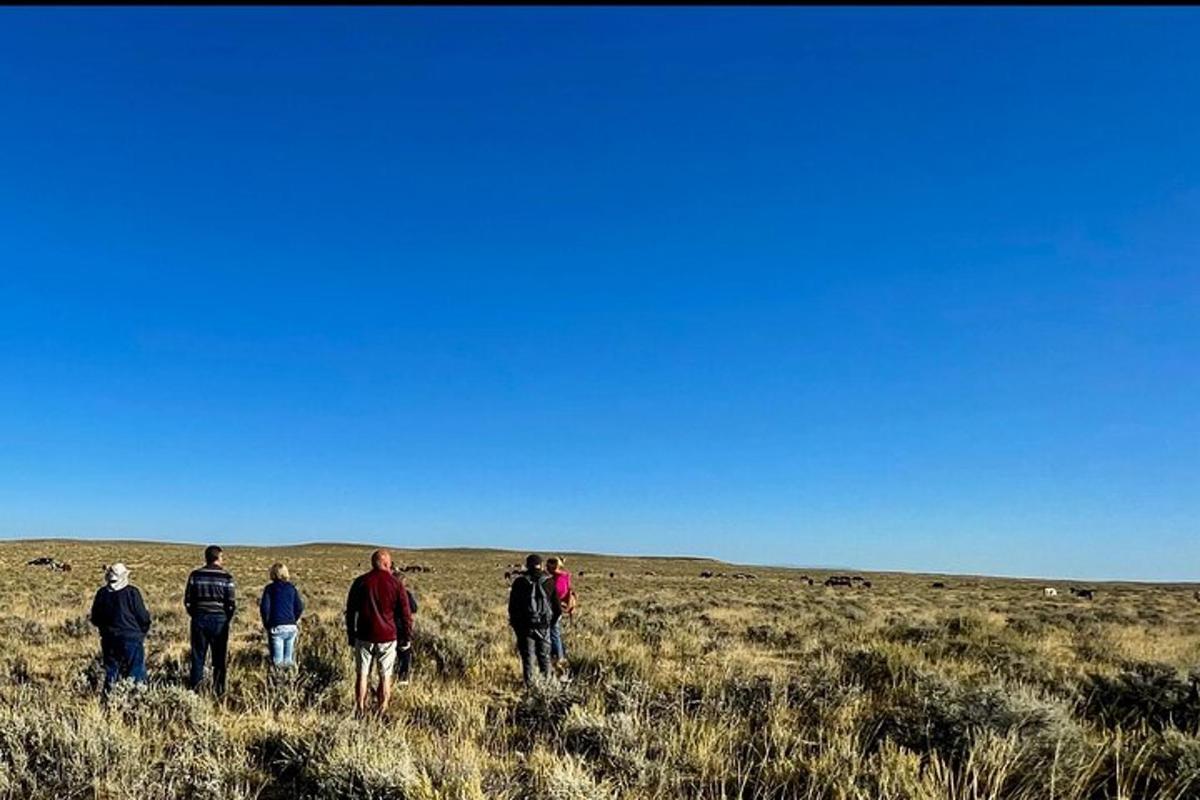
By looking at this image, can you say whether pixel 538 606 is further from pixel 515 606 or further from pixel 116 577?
pixel 116 577

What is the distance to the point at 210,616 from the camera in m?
9.00

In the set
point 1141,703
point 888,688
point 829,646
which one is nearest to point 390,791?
point 888,688

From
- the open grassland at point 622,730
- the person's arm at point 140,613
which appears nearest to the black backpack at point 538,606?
the open grassland at point 622,730

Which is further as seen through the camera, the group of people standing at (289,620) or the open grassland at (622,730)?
the group of people standing at (289,620)

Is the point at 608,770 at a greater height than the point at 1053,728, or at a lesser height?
lesser

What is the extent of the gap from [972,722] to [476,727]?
3.78m

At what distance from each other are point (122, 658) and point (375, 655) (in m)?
2.72

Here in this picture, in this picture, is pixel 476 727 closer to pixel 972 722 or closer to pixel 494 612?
pixel 972 722

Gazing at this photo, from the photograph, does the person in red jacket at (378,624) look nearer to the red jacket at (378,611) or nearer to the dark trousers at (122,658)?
the red jacket at (378,611)

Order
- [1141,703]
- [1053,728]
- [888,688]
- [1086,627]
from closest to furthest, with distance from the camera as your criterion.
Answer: [1053,728], [1141,703], [888,688], [1086,627]

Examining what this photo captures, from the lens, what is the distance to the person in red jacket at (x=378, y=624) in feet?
26.6

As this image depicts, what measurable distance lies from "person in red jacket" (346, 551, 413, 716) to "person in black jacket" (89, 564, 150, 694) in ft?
7.55

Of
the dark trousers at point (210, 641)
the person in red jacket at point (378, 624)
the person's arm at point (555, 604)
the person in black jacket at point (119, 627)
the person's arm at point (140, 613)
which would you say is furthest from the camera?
the person's arm at point (555, 604)

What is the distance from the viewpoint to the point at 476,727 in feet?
22.8
